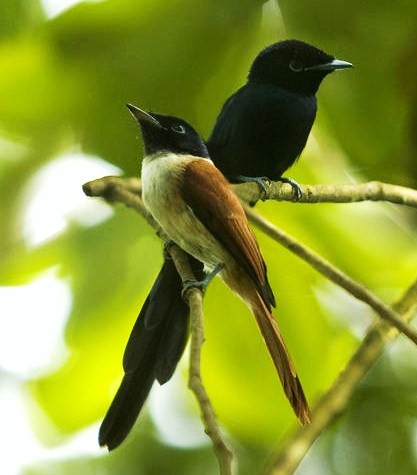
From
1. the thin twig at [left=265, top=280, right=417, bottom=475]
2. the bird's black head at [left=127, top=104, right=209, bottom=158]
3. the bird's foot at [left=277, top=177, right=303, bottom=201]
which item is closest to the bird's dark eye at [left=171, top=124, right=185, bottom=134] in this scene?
the bird's black head at [left=127, top=104, right=209, bottom=158]

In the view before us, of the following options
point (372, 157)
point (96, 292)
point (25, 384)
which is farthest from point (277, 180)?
point (25, 384)

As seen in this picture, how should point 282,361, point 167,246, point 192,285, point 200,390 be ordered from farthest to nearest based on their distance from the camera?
1. point 167,246
2. point 192,285
3. point 282,361
4. point 200,390

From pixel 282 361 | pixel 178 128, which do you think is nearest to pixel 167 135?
pixel 178 128

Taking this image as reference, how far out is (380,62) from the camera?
2.51 feet

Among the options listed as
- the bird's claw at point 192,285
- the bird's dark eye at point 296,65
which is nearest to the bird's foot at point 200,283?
the bird's claw at point 192,285

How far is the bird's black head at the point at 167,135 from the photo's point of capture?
2.33ft

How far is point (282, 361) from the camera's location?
2.04 feet

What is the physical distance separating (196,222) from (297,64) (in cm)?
20

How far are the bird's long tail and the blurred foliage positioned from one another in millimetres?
103

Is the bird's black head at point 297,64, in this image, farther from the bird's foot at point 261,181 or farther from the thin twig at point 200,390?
the thin twig at point 200,390

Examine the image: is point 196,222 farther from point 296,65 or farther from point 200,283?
point 296,65

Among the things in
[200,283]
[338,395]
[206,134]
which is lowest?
[338,395]

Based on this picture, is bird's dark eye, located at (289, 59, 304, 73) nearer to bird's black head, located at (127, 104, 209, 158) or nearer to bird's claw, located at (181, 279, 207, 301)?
bird's black head, located at (127, 104, 209, 158)

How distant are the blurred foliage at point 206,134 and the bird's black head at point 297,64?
18 millimetres
